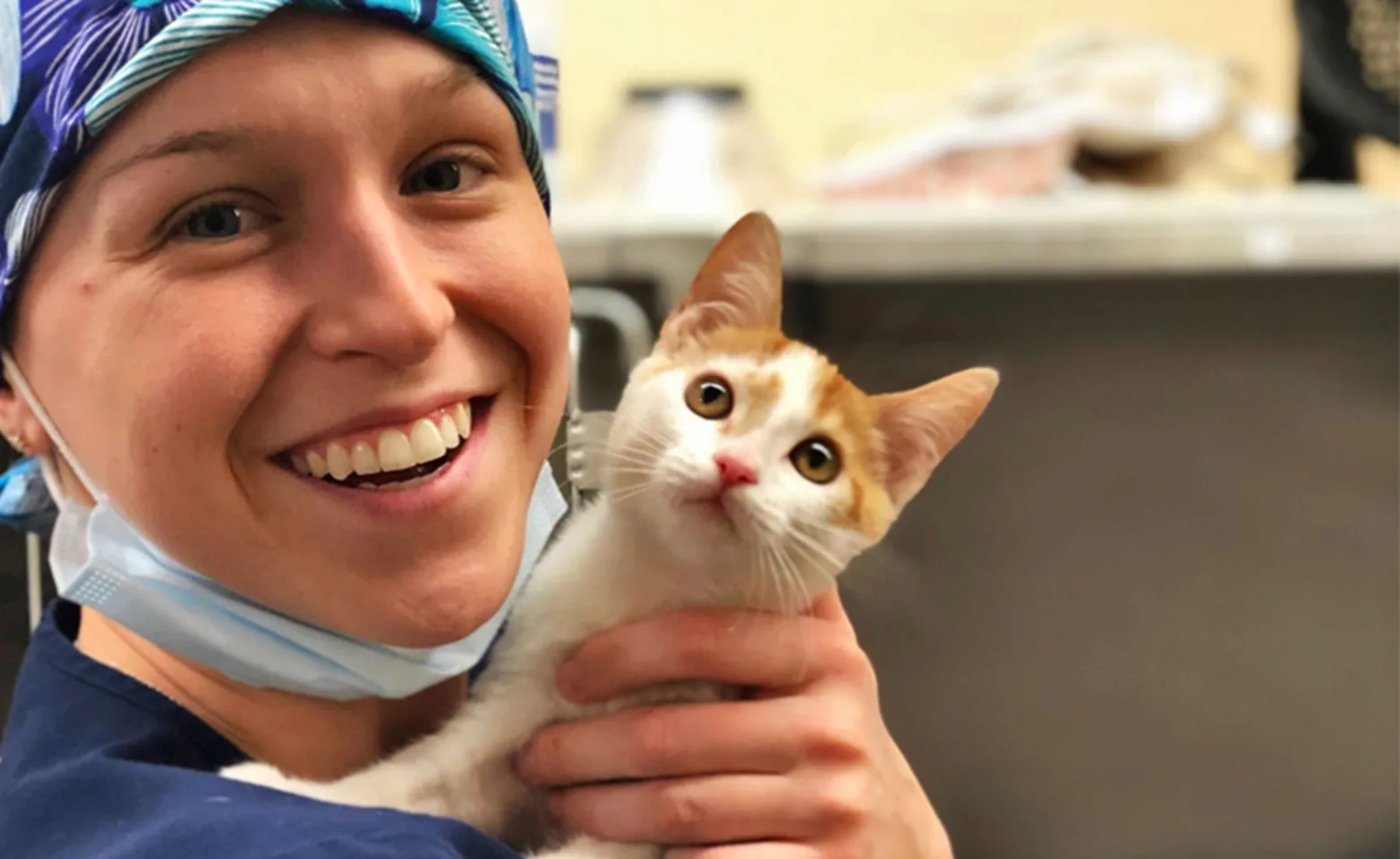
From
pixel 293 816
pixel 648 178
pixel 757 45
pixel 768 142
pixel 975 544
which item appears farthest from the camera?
pixel 757 45

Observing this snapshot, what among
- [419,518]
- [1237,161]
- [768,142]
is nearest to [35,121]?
[419,518]

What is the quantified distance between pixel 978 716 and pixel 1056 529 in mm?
271

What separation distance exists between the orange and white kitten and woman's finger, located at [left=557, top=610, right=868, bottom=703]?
0.04ft

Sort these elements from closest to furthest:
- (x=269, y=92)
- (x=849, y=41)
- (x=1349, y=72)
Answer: (x=269, y=92) → (x=1349, y=72) → (x=849, y=41)

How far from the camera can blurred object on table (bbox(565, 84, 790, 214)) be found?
1729 mm

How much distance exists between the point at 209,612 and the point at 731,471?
0.96 feet

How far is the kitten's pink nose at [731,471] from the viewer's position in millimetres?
653

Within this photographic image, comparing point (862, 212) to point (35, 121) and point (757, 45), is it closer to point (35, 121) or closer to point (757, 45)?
point (757, 45)

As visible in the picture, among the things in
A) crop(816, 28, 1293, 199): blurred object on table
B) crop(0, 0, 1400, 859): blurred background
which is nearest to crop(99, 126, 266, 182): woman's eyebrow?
crop(0, 0, 1400, 859): blurred background

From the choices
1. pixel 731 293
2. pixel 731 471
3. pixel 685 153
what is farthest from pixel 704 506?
pixel 685 153

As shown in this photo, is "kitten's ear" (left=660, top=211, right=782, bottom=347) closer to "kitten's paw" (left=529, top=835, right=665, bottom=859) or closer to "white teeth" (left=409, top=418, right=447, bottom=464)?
"white teeth" (left=409, top=418, right=447, bottom=464)

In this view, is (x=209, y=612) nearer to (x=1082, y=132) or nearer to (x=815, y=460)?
(x=815, y=460)

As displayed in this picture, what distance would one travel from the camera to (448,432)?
2.06 ft

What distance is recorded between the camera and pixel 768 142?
1888 mm
